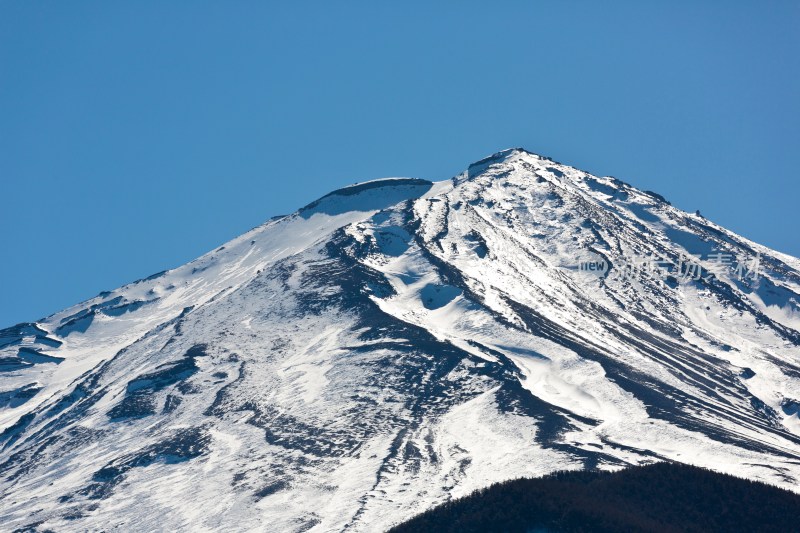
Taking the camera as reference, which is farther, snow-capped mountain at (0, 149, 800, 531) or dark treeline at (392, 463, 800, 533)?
snow-capped mountain at (0, 149, 800, 531)

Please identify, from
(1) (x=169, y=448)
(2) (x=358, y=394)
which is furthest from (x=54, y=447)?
(2) (x=358, y=394)

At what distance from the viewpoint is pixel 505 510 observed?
10812 centimetres

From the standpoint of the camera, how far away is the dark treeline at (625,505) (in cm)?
10500

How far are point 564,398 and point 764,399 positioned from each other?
140 feet

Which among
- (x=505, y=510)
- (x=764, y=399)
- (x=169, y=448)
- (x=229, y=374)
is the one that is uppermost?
(x=229, y=374)

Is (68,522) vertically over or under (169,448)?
under

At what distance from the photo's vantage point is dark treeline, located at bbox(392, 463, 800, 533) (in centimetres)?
10500

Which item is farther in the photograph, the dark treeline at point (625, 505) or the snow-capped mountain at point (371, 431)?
the snow-capped mountain at point (371, 431)

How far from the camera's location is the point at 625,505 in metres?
114

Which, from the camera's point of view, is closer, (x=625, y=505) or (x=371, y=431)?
(x=625, y=505)

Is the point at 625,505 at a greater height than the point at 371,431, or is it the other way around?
the point at 371,431

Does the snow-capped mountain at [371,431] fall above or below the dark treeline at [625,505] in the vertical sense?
above

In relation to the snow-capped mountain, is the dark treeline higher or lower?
lower

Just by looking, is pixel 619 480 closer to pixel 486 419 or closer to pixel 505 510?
pixel 505 510
